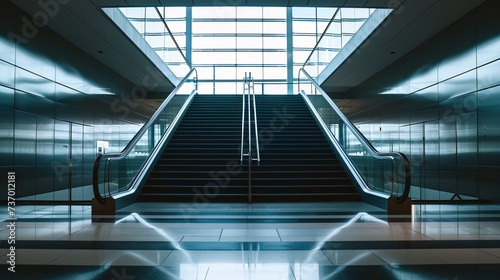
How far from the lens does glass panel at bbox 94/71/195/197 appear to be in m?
6.87

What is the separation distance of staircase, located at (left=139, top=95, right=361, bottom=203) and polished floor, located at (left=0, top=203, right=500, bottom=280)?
1611 mm

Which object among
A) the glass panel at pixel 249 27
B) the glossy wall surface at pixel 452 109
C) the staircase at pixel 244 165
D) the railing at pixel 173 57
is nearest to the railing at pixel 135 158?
the staircase at pixel 244 165

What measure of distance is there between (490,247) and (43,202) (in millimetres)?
8263

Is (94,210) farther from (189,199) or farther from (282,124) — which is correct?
(282,124)

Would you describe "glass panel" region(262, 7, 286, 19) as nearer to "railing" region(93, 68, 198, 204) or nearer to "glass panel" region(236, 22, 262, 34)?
"glass panel" region(236, 22, 262, 34)

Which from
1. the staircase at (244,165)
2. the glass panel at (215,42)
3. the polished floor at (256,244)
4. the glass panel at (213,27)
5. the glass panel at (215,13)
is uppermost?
the glass panel at (215,13)

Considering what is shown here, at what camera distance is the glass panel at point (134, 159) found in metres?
6.87

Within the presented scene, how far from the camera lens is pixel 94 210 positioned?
21.7 ft

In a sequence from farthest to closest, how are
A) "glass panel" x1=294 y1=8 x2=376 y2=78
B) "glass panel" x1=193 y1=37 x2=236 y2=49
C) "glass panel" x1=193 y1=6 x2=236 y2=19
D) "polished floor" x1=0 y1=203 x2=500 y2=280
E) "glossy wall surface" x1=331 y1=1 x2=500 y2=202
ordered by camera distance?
"glass panel" x1=193 y1=6 x2=236 y2=19 → "glass panel" x1=193 y1=37 x2=236 y2=49 → "glass panel" x1=294 y1=8 x2=376 y2=78 → "glossy wall surface" x1=331 y1=1 x2=500 y2=202 → "polished floor" x1=0 y1=203 x2=500 y2=280

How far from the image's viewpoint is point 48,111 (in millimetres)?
9336

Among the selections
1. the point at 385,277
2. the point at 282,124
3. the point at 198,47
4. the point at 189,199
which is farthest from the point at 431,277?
the point at 198,47

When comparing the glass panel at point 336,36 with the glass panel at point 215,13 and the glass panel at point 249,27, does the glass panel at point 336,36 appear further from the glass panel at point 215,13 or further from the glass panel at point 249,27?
the glass panel at point 215,13

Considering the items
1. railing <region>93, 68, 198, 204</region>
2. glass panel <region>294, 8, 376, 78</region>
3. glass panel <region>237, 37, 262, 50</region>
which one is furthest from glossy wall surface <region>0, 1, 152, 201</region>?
glass panel <region>237, 37, 262, 50</region>

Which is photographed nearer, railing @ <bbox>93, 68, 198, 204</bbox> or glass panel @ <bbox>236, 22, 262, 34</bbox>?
railing @ <bbox>93, 68, 198, 204</bbox>
